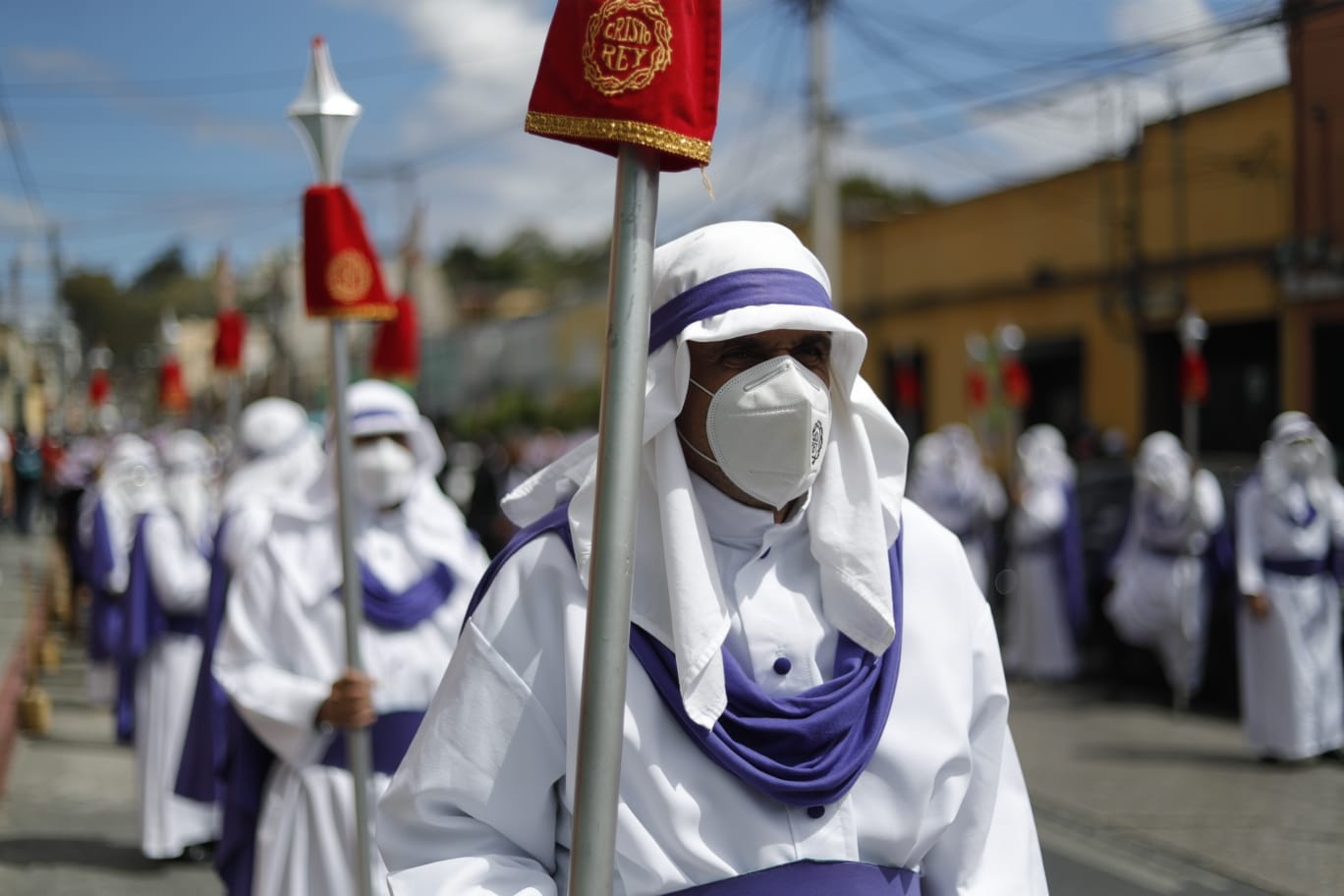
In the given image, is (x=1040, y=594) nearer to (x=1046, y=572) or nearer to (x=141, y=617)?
(x=1046, y=572)

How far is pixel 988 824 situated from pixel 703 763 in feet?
1.70

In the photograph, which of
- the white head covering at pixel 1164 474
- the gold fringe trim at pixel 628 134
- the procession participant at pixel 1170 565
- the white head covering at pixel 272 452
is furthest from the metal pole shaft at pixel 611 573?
the white head covering at pixel 1164 474

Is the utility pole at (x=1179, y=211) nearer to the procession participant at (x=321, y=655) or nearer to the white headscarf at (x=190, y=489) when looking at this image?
the white headscarf at (x=190, y=489)

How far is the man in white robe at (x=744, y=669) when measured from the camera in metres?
2.21

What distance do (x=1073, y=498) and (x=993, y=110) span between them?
4440 millimetres

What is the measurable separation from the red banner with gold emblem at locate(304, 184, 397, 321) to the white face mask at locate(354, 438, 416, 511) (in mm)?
528

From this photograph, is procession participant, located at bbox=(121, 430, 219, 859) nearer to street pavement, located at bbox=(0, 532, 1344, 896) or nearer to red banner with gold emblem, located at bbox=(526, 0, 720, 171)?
street pavement, located at bbox=(0, 532, 1344, 896)

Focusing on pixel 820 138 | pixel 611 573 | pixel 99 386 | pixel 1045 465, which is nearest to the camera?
pixel 611 573

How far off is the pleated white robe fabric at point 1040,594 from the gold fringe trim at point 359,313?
975cm

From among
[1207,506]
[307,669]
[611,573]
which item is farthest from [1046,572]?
[611,573]

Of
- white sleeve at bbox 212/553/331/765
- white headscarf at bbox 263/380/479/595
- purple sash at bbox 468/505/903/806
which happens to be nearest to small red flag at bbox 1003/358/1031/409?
white headscarf at bbox 263/380/479/595

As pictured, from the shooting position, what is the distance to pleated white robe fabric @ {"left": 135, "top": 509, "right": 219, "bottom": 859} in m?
8.26

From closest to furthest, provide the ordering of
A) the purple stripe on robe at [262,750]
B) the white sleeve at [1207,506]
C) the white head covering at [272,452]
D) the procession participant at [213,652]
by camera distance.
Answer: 1. the purple stripe on robe at [262,750]
2. the procession participant at [213,652]
3. the white head covering at [272,452]
4. the white sleeve at [1207,506]

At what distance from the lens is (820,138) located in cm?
1806
